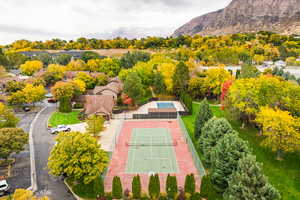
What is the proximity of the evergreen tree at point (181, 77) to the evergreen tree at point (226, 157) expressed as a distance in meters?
30.5

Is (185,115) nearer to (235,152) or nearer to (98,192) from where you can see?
(235,152)

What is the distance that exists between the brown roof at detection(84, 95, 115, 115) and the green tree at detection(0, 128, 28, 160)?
15203mm

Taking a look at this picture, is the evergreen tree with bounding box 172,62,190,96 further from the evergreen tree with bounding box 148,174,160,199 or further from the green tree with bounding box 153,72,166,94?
the evergreen tree with bounding box 148,174,160,199

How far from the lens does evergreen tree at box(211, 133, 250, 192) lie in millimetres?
17641

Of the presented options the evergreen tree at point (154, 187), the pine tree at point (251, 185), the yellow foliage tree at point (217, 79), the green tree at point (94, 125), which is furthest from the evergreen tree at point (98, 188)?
the yellow foliage tree at point (217, 79)

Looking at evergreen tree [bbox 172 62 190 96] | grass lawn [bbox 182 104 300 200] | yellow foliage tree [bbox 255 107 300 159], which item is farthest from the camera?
evergreen tree [bbox 172 62 190 96]

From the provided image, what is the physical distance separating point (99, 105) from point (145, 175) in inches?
827

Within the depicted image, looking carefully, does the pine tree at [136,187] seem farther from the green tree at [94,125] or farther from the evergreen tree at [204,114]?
the green tree at [94,125]

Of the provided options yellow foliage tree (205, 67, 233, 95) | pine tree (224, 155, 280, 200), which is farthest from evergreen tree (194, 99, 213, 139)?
yellow foliage tree (205, 67, 233, 95)

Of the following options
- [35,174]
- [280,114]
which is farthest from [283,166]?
[35,174]

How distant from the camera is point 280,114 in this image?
2253 cm

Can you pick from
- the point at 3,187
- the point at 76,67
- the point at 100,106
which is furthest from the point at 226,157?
the point at 76,67

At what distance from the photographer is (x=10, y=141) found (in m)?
22.7

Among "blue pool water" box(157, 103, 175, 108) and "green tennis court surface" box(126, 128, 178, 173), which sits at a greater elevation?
"blue pool water" box(157, 103, 175, 108)
